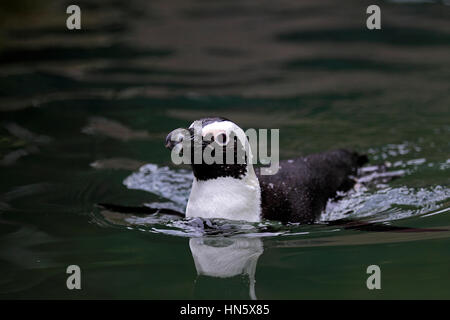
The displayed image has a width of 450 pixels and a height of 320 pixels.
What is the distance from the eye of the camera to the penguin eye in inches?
169

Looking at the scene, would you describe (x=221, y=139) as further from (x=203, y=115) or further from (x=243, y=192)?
(x=203, y=115)

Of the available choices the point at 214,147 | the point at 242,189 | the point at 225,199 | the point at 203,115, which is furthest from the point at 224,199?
the point at 203,115

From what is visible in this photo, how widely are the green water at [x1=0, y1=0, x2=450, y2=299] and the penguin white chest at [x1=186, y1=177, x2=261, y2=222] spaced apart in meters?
0.17

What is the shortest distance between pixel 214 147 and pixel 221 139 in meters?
0.07

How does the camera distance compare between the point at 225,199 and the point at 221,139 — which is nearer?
the point at 221,139

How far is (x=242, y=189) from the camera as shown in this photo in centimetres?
449

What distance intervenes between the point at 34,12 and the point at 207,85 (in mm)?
4585

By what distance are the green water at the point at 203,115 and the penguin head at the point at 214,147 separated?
0.44 metres

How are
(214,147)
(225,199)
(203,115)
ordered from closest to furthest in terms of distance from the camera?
(214,147)
(225,199)
(203,115)

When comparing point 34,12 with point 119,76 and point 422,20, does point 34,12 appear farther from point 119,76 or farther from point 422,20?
point 422,20

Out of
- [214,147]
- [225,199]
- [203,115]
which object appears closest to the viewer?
[214,147]

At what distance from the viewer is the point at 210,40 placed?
443 inches

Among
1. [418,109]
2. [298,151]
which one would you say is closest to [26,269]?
[298,151]

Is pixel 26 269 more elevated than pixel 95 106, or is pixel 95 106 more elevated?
pixel 95 106
